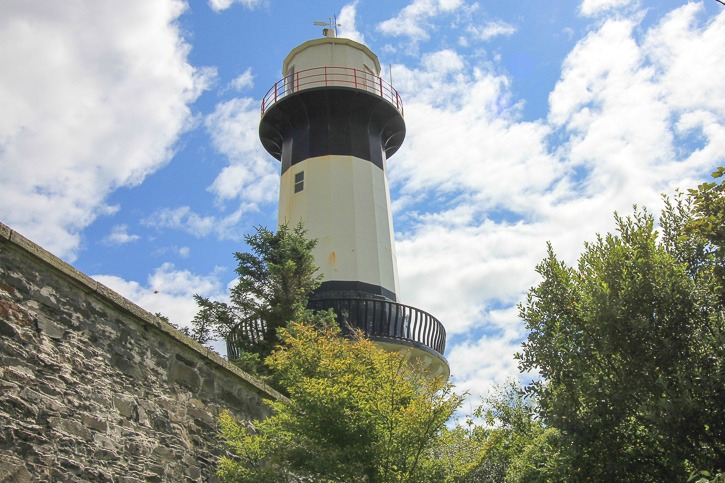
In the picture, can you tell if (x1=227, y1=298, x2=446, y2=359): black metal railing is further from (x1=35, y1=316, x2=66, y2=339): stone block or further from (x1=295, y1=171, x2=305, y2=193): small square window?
(x1=35, y1=316, x2=66, y2=339): stone block

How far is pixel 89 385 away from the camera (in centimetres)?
682

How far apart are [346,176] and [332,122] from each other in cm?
180

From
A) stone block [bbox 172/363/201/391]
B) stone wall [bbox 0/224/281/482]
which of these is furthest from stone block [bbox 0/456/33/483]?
stone block [bbox 172/363/201/391]

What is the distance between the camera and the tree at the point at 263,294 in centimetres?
1317

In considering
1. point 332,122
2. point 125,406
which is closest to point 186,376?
point 125,406

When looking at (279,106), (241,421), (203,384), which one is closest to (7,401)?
(203,384)

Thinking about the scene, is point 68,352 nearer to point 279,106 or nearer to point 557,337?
point 557,337

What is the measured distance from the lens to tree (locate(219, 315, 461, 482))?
747 cm

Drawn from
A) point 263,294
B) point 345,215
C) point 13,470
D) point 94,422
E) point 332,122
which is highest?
point 332,122

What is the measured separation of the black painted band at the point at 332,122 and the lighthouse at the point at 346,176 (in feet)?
0.09

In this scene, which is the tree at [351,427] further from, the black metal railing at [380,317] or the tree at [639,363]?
the black metal railing at [380,317]

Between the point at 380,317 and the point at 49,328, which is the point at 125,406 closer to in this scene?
the point at 49,328

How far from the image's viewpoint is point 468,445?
8531 mm

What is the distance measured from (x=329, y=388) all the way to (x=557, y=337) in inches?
99.6
